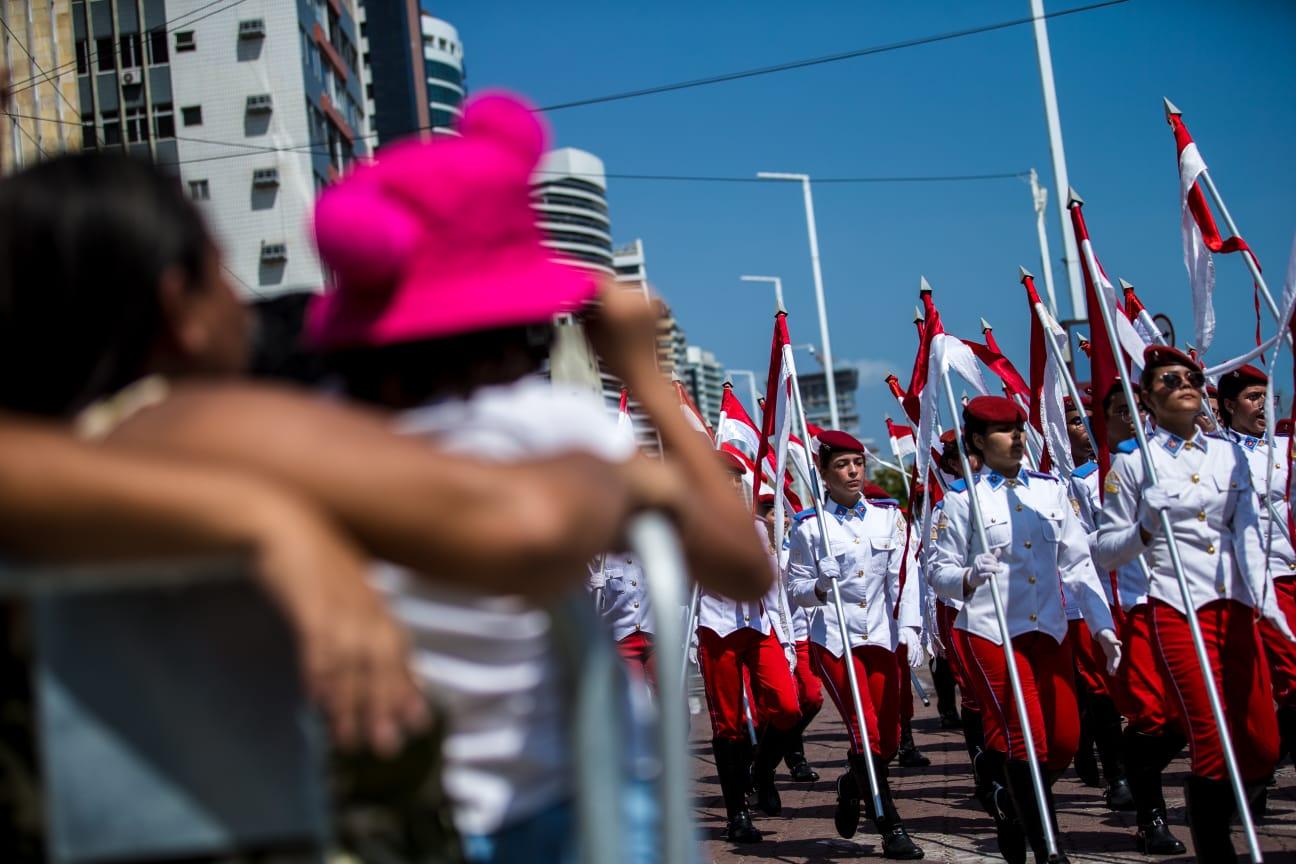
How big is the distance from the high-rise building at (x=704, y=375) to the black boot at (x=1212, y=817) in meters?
122

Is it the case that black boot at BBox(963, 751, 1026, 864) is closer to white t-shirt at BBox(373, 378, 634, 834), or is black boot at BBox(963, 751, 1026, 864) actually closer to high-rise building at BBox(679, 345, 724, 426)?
white t-shirt at BBox(373, 378, 634, 834)

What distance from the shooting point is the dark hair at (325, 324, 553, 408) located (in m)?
1.85

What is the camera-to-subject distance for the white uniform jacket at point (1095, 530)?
26.4 ft

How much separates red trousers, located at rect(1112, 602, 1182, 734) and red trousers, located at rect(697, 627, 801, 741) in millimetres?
2201

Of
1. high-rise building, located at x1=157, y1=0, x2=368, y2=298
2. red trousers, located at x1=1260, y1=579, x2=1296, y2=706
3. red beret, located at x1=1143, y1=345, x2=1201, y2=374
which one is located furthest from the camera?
high-rise building, located at x1=157, y1=0, x2=368, y2=298

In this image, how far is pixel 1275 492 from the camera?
8.08 metres

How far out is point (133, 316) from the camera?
61.8 inches

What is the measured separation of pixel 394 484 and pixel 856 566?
8486 millimetres

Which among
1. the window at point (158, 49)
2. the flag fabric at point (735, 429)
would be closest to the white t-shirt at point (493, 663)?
the flag fabric at point (735, 429)

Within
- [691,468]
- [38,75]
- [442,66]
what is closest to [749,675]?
[691,468]

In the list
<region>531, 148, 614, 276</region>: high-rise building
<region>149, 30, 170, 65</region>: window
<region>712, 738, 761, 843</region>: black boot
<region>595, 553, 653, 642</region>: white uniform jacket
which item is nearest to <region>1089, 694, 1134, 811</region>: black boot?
<region>712, 738, 761, 843</region>: black boot

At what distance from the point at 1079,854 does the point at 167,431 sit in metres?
6.63

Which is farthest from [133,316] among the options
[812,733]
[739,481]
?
[812,733]

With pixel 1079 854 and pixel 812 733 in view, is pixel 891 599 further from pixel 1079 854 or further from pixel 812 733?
pixel 812 733
